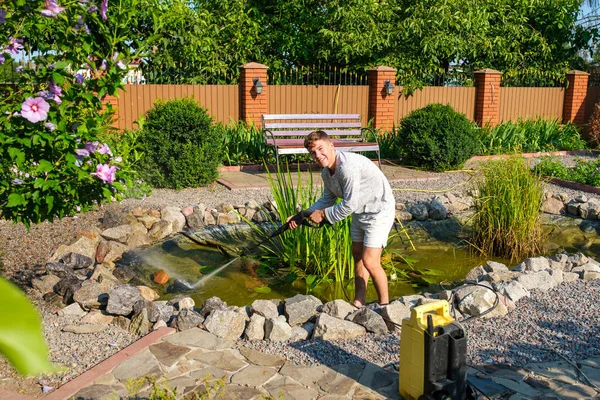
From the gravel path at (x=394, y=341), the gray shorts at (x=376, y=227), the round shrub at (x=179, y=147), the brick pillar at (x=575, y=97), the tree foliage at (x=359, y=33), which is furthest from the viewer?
the brick pillar at (x=575, y=97)

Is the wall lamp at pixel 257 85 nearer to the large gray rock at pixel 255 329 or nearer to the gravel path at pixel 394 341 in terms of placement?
the gravel path at pixel 394 341

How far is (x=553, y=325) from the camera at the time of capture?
4180mm

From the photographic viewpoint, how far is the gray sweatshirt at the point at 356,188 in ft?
14.8

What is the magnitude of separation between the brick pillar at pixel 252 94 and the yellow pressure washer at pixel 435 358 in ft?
34.8

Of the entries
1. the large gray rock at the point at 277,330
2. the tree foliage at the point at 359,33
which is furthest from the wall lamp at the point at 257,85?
the large gray rock at the point at 277,330

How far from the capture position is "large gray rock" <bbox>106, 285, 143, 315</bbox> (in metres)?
4.29

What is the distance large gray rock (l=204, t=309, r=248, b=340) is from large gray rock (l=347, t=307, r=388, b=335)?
73cm

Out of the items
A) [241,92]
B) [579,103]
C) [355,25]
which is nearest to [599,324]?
[241,92]

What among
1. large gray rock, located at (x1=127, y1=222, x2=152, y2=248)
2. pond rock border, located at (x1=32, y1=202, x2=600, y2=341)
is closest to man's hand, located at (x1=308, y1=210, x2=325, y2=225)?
pond rock border, located at (x1=32, y1=202, x2=600, y2=341)

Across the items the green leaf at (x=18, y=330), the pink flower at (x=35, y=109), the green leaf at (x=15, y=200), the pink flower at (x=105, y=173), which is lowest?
the green leaf at (x=15, y=200)

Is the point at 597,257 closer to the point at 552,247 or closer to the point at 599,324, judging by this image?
the point at 552,247

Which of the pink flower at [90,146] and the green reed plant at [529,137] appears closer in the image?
the pink flower at [90,146]

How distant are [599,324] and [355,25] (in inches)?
522

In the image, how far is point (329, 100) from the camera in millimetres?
14523
